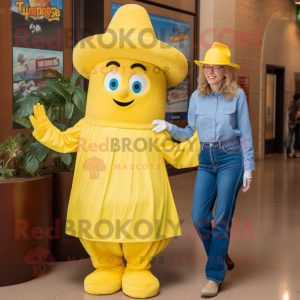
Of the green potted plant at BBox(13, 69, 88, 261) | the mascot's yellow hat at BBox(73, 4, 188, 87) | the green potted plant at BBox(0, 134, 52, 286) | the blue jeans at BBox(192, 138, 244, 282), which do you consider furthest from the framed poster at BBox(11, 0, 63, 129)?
the blue jeans at BBox(192, 138, 244, 282)

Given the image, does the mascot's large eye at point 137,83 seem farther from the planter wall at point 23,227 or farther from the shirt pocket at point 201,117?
the planter wall at point 23,227

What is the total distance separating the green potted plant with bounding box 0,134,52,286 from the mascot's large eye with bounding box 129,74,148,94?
35.7 inches

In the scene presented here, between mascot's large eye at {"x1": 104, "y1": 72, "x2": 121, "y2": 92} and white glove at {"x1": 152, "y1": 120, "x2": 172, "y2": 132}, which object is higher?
mascot's large eye at {"x1": 104, "y1": 72, "x2": 121, "y2": 92}

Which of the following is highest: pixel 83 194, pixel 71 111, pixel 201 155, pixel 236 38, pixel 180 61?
pixel 236 38

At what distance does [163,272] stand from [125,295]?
526 millimetres

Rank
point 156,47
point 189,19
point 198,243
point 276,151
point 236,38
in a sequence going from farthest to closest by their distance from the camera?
point 276,151 → point 236,38 → point 189,19 → point 198,243 → point 156,47

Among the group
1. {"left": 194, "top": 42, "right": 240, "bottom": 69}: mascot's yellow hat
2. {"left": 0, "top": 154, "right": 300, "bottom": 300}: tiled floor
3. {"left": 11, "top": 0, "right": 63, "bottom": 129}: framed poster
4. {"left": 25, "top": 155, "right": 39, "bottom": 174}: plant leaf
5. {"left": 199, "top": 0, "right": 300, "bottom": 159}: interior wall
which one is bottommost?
{"left": 0, "top": 154, "right": 300, "bottom": 300}: tiled floor

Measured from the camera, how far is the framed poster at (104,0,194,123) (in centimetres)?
735

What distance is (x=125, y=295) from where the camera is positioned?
288 centimetres

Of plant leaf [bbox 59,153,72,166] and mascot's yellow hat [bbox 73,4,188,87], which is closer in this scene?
mascot's yellow hat [bbox 73,4,188,87]

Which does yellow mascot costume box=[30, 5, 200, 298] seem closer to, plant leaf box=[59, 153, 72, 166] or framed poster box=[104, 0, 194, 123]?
plant leaf box=[59, 153, 72, 166]

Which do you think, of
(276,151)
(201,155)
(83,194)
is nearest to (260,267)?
(201,155)

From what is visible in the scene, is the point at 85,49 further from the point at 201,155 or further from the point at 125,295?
Answer: the point at 125,295

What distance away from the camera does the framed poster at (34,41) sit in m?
5.11
